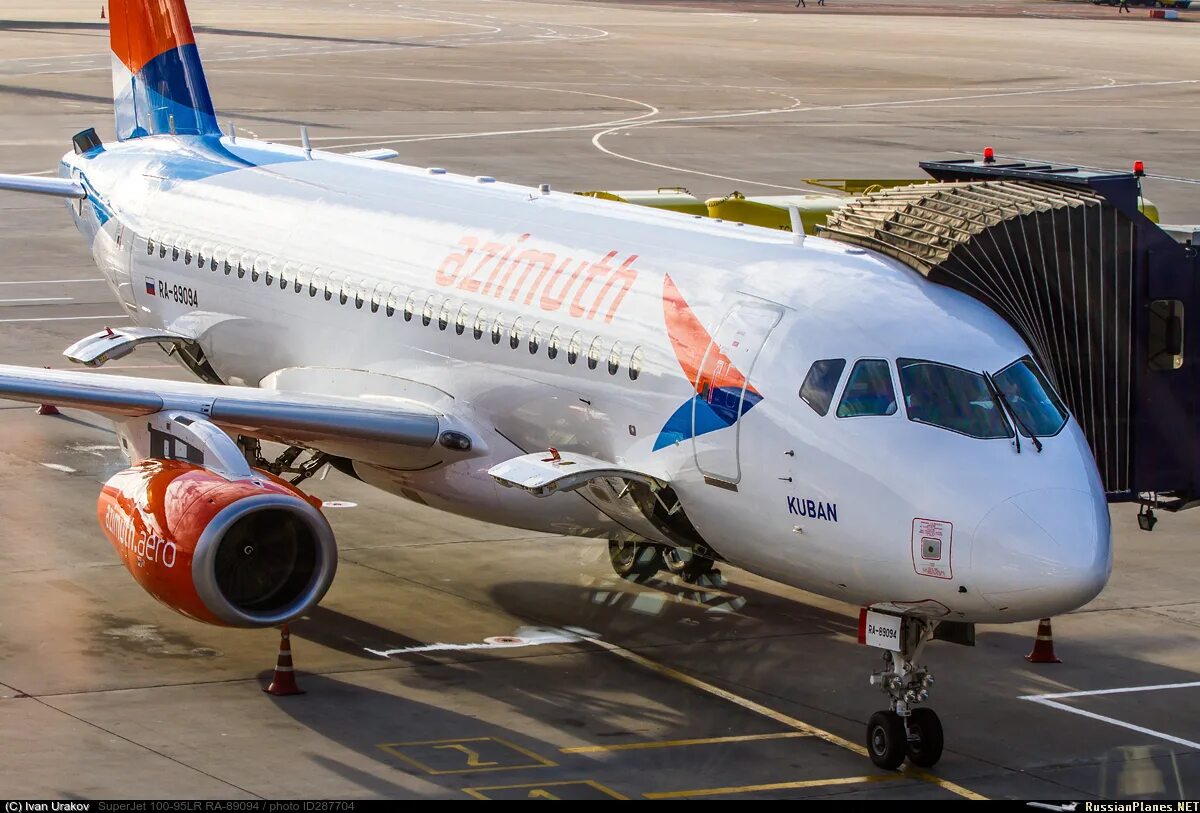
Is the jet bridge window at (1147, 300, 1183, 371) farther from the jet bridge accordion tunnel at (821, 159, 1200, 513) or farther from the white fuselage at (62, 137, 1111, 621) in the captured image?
the white fuselage at (62, 137, 1111, 621)

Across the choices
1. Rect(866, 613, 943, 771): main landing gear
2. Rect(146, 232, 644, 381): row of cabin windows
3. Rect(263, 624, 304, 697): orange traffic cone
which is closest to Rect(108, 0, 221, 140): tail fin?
Rect(146, 232, 644, 381): row of cabin windows

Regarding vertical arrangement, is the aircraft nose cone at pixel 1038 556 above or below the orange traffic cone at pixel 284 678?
above

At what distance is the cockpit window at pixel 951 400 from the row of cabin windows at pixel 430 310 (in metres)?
3.24

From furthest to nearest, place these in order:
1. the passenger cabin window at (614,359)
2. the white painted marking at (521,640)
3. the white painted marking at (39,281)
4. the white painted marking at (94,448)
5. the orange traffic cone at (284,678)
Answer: the white painted marking at (39,281), the white painted marking at (94,448), the white painted marking at (521,640), the passenger cabin window at (614,359), the orange traffic cone at (284,678)

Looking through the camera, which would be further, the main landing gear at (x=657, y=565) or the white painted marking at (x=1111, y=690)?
the main landing gear at (x=657, y=565)

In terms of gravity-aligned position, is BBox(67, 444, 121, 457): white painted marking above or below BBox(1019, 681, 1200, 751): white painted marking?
above

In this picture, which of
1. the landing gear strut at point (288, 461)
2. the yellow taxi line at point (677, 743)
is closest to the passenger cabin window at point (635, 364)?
the yellow taxi line at point (677, 743)

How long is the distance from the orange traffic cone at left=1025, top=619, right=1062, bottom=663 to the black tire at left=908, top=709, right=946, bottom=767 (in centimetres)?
393

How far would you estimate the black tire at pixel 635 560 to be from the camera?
79.6 ft

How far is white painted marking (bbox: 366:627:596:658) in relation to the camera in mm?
21453

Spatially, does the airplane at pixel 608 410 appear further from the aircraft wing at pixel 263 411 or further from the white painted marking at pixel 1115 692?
the white painted marking at pixel 1115 692

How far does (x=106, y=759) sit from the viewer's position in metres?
17.7

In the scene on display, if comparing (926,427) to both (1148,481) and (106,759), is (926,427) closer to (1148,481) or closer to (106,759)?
(1148,481)

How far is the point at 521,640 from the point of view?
21.9 meters
